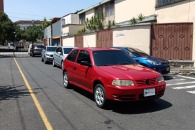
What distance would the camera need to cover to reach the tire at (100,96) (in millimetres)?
7469

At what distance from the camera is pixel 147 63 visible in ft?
42.9

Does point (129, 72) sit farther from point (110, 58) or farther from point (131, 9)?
point (131, 9)

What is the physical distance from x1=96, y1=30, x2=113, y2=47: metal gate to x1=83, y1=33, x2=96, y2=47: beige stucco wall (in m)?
1.24

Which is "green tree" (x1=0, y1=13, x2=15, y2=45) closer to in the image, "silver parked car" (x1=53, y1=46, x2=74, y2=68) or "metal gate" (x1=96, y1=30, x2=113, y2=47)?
"metal gate" (x1=96, y1=30, x2=113, y2=47)

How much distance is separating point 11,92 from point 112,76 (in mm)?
4319

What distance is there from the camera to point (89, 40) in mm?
31984

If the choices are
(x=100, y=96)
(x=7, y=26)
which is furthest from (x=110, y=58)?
(x=7, y=26)

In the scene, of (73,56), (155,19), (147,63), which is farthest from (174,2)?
(73,56)

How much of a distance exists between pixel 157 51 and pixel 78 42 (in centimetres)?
1859

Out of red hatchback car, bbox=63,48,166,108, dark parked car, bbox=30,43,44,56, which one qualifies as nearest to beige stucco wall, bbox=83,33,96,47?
dark parked car, bbox=30,43,44,56

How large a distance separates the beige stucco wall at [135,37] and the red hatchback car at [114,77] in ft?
35.0

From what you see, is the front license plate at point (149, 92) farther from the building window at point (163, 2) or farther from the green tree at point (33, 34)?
the green tree at point (33, 34)

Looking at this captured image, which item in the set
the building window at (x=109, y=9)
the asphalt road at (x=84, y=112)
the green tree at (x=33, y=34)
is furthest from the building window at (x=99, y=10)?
the green tree at (x=33, y=34)

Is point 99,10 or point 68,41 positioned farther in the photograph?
point 68,41
